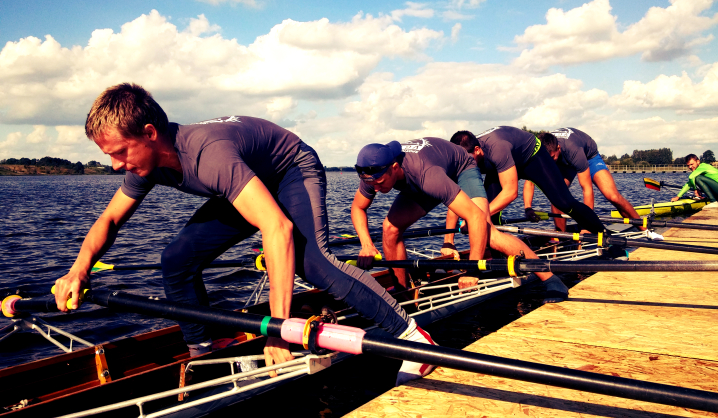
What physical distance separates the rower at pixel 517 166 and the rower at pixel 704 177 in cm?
1446

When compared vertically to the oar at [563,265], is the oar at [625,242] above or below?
below

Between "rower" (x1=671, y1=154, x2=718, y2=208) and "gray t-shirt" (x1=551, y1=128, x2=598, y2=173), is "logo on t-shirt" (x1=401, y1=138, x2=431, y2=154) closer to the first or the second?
"gray t-shirt" (x1=551, y1=128, x2=598, y2=173)

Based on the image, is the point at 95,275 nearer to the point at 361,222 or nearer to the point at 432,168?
the point at 361,222

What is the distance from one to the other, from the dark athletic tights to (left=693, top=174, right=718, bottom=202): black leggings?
2168 centimetres

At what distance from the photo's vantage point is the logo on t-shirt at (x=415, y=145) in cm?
588

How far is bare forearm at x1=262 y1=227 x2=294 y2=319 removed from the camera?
2750 mm

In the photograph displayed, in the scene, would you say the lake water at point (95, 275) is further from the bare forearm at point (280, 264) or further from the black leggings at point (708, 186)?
the black leggings at point (708, 186)

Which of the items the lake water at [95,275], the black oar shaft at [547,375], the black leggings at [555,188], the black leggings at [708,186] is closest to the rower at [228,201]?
the black oar shaft at [547,375]

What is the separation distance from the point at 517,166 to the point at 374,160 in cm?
445

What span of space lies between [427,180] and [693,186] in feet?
71.7

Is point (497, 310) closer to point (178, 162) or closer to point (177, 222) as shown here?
point (178, 162)

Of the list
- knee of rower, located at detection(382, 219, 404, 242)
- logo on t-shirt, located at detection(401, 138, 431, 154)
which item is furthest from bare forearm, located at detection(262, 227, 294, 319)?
knee of rower, located at detection(382, 219, 404, 242)

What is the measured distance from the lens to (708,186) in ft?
66.8

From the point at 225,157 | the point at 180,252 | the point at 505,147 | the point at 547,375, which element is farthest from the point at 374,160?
the point at 505,147
